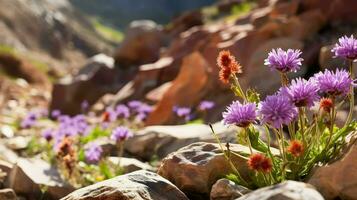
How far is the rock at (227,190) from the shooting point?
4.84 meters

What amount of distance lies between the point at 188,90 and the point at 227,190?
9.55m

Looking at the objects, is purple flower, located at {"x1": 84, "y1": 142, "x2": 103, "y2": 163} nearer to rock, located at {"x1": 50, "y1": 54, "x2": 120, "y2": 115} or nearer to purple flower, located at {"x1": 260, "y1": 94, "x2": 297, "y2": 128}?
purple flower, located at {"x1": 260, "y1": 94, "x2": 297, "y2": 128}

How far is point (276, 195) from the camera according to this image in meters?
3.81

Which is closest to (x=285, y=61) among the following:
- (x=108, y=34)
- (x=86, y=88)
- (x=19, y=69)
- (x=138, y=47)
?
(x=86, y=88)

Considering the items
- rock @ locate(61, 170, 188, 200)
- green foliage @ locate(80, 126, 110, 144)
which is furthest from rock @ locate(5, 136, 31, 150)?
rock @ locate(61, 170, 188, 200)

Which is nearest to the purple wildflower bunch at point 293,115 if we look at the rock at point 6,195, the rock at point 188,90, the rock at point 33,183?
the rock at point 6,195

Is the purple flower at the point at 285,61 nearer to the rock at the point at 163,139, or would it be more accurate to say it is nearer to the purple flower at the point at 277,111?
the purple flower at the point at 277,111

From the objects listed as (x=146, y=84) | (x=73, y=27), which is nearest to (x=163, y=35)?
(x=146, y=84)

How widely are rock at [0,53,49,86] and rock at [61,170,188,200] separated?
33036 millimetres

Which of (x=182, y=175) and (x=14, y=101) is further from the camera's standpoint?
(x=14, y=101)

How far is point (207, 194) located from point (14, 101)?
2346cm

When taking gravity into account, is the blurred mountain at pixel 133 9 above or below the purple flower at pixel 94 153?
above

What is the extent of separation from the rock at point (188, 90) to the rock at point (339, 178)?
9453 mm

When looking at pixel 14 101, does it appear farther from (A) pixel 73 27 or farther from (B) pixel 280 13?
(A) pixel 73 27
